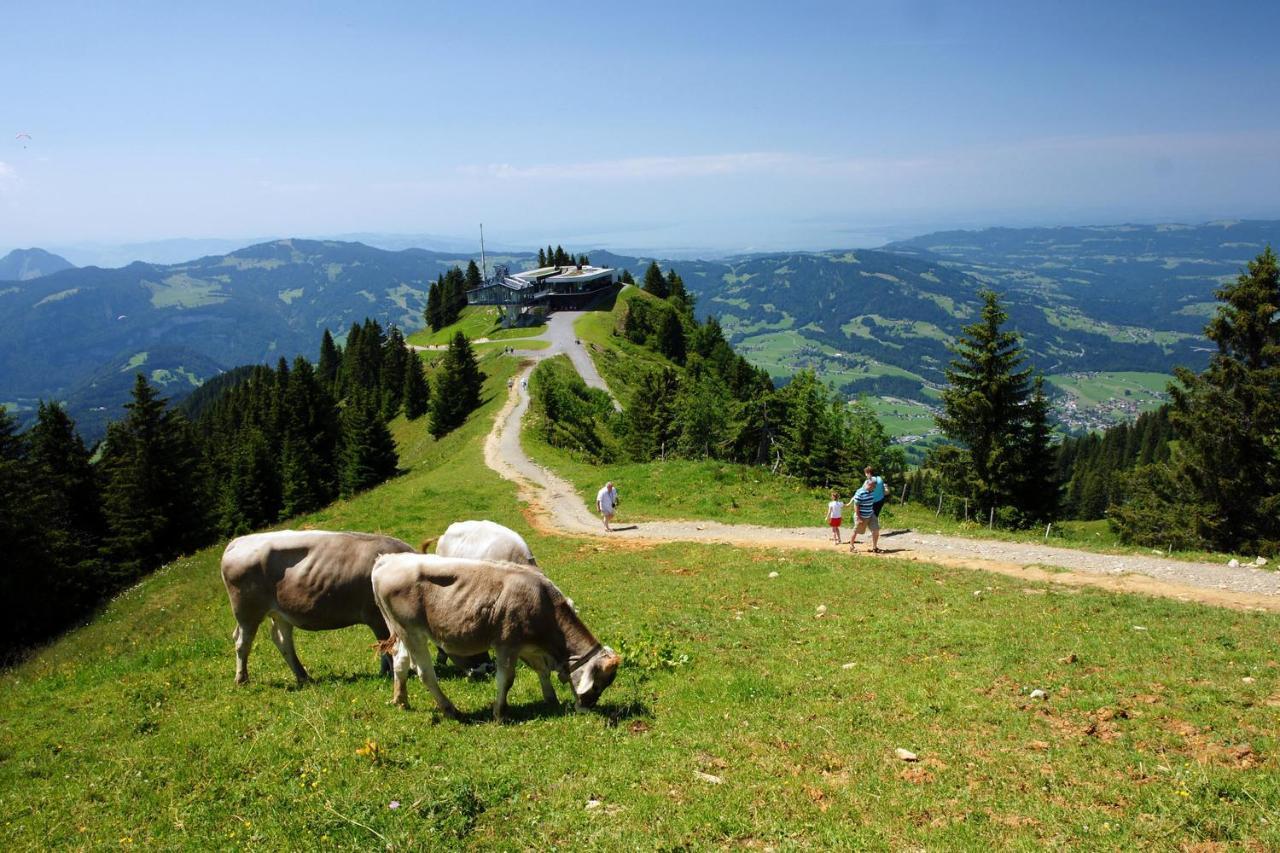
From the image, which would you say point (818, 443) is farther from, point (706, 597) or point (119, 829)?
point (119, 829)

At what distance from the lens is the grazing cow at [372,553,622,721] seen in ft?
32.5

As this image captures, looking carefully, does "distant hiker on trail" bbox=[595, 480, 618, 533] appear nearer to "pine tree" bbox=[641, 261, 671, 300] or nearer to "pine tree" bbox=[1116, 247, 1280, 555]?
"pine tree" bbox=[1116, 247, 1280, 555]

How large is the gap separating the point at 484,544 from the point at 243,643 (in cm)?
434

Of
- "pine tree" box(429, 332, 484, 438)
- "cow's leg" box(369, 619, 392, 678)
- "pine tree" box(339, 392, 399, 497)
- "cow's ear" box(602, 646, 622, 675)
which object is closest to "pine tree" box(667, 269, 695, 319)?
"pine tree" box(429, 332, 484, 438)

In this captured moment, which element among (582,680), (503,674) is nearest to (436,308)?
(503,674)

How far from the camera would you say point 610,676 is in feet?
33.4

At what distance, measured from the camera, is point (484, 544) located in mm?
13430

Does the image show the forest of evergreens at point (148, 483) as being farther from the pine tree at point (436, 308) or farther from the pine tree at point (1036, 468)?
the pine tree at point (436, 308)

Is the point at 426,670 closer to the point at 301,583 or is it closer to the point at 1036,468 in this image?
the point at 301,583

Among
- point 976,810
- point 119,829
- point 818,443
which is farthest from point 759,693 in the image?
point 818,443

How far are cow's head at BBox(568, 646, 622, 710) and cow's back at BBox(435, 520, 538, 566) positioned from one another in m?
3.38

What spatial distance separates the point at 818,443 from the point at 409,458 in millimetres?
37747

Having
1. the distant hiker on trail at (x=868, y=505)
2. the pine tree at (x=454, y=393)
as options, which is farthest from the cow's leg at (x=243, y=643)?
the pine tree at (x=454, y=393)

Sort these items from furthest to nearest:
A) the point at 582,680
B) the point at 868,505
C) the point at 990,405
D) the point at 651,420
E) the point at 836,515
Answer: the point at 651,420
the point at 990,405
the point at 836,515
the point at 868,505
the point at 582,680
